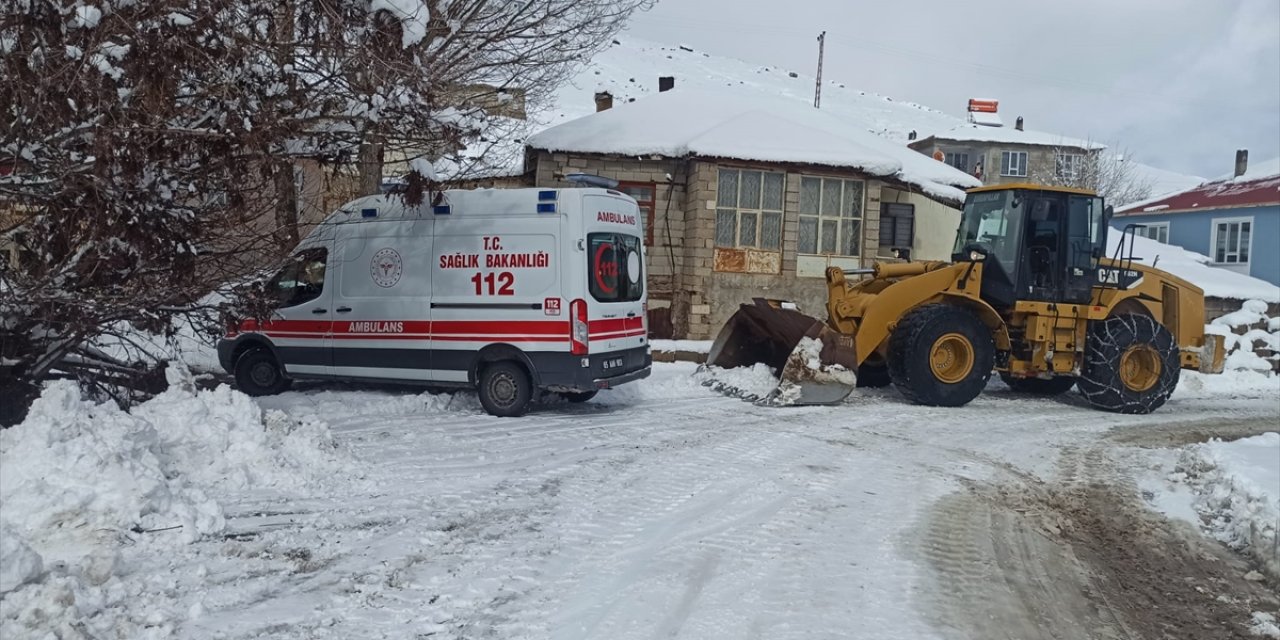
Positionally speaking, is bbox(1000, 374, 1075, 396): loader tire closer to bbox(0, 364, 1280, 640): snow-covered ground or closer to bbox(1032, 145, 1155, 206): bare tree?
bbox(0, 364, 1280, 640): snow-covered ground

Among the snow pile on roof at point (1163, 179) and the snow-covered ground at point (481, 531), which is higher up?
the snow pile on roof at point (1163, 179)

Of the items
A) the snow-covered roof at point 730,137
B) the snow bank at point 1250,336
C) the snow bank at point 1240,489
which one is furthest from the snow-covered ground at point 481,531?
the snow bank at point 1250,336

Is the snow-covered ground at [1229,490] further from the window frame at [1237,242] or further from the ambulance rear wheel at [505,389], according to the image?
the window frame at [1237,242]

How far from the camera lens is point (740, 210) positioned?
19094 millimetres

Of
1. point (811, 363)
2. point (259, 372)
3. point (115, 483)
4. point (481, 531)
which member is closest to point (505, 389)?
point (259, 372)

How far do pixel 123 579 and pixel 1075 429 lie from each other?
32.3ft

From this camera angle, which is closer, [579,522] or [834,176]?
[579,522]

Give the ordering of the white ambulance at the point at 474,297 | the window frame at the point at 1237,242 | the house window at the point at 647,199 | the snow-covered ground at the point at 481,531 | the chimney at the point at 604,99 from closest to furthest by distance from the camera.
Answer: the snow-covered ground at the point at 481,531 < the white ambulance at the point at 474,297 < the house window at the point at 647,199 < the chimney at the point at 604,99 < the window frame at the point at 1237,242

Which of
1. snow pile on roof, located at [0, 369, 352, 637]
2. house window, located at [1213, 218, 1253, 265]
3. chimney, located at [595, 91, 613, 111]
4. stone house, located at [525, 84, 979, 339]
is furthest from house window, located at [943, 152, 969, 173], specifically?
snow pile on roof, located at [0, 369, 352, 637]

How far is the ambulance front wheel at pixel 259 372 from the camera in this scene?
10594 millimetres

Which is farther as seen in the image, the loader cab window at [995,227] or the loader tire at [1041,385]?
the loader tire at [1041,385]

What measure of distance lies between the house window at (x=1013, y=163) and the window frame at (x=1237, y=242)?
25.8 metres

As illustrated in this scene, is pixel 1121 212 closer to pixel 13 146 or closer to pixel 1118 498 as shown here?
pixel 1118 498

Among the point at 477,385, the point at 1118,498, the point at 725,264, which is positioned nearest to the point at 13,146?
the point at 477,385
